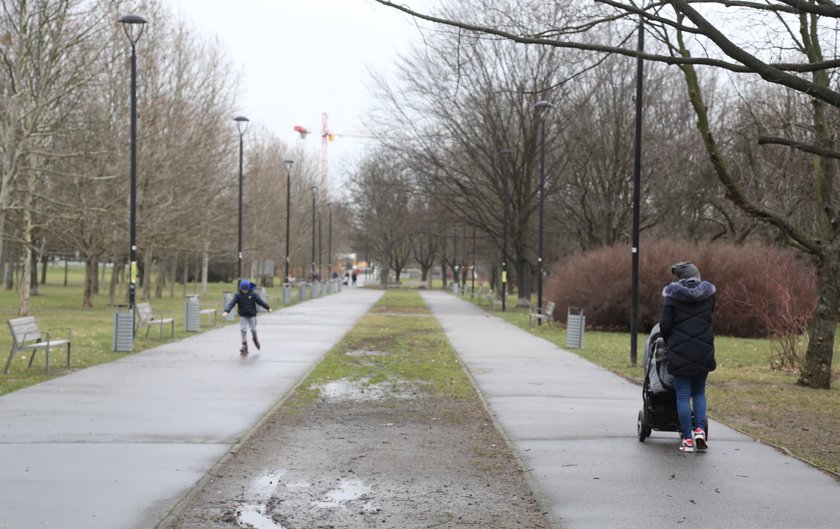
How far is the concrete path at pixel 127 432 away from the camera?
263 inches

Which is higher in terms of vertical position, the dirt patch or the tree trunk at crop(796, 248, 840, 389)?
the tree trunk at crop(796, 248, 840, 389)

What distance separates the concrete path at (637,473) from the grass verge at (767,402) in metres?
0.41

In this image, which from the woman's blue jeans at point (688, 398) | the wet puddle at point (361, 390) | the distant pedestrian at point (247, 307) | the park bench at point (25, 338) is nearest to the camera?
the woman's blue jeans at point (688, 398)

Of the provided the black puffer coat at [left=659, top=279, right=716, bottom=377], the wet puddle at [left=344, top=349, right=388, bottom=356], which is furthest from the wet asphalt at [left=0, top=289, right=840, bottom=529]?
the wet puddle at [left=344, top=349, right=388, bottom=356]

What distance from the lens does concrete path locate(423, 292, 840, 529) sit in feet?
21.6

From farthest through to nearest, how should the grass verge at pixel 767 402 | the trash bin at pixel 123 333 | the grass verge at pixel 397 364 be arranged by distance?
the trash bin at pixel 123 333
the grass verge at pixel 397 364
the grass verge at pixel 767 402

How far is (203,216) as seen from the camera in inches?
1898

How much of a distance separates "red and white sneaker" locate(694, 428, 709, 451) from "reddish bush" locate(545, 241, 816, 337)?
19.6 meters

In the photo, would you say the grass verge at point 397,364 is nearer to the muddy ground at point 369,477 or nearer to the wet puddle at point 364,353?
the wet puddle at point 364,353

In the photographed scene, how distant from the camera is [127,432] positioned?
31.7 feet

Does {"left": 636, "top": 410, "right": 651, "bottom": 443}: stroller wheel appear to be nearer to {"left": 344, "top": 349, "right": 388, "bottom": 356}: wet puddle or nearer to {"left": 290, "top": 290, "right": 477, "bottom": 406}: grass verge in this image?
{"left": 290, "top": 290, "right": 477, "bottom": 406}: grass verge

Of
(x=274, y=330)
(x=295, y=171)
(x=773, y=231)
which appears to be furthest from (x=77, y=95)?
(x=295, y=171)

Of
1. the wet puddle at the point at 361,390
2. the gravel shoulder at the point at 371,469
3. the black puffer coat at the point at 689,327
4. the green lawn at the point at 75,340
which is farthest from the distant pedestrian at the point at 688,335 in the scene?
the green lawn at the point at 75,340

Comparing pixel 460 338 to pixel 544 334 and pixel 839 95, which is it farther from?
pixel 839 95
